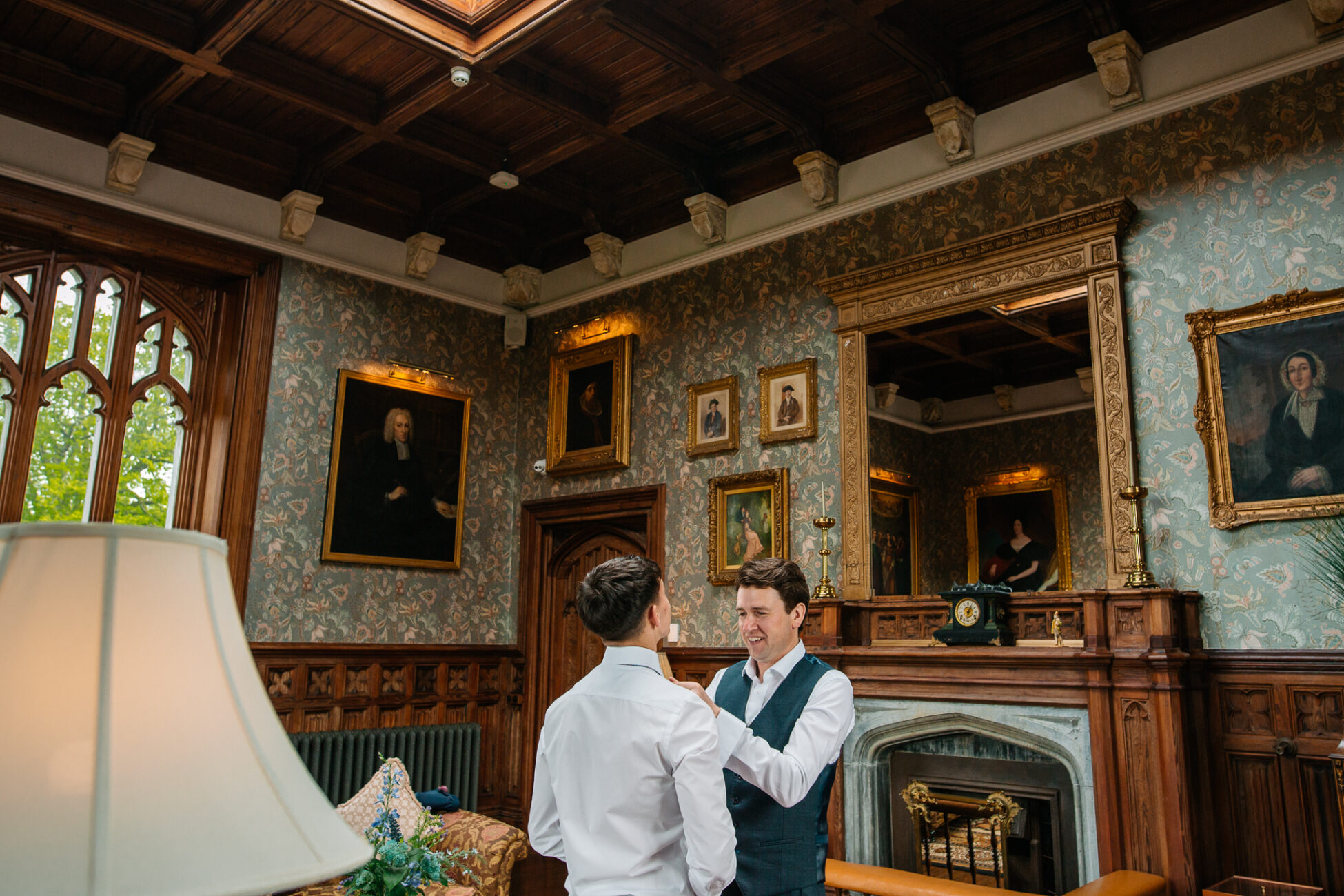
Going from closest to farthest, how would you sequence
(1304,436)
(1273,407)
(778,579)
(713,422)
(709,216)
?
1. (778,579)
2. (1304,436)
3. (1273,407)
4. (713,422)
5. (709,216)

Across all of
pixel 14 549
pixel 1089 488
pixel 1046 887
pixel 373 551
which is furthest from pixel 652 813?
pixel 373 551

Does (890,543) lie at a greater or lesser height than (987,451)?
lesser

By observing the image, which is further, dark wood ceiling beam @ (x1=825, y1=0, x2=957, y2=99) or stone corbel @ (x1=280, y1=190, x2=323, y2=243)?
stone corbel @ (x1=280, y1=190, x2=323, y2=243)

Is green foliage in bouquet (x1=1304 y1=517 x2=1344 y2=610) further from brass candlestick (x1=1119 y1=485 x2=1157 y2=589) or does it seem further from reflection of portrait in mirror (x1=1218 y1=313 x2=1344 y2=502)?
brass candlestick (x1=1119 y1=485 x2=1157 y2=589)

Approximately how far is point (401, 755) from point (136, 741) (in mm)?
7356

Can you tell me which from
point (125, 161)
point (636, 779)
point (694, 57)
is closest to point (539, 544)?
point (125, 161)

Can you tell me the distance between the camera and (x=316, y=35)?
249 inches

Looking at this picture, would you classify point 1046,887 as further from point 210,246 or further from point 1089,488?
point 210,246

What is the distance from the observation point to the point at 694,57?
612 cm

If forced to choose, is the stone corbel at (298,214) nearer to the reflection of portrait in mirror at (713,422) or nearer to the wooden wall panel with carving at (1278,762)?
A: the reflection of portrait in mirror at (713,422)

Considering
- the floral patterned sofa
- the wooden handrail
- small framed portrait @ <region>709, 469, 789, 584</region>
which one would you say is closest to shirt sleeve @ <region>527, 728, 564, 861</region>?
the floral patterned sofa

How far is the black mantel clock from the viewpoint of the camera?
18.4 ft

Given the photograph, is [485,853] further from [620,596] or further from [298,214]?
[298,214]

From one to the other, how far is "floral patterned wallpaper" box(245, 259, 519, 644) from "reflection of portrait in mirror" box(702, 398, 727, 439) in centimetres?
235
